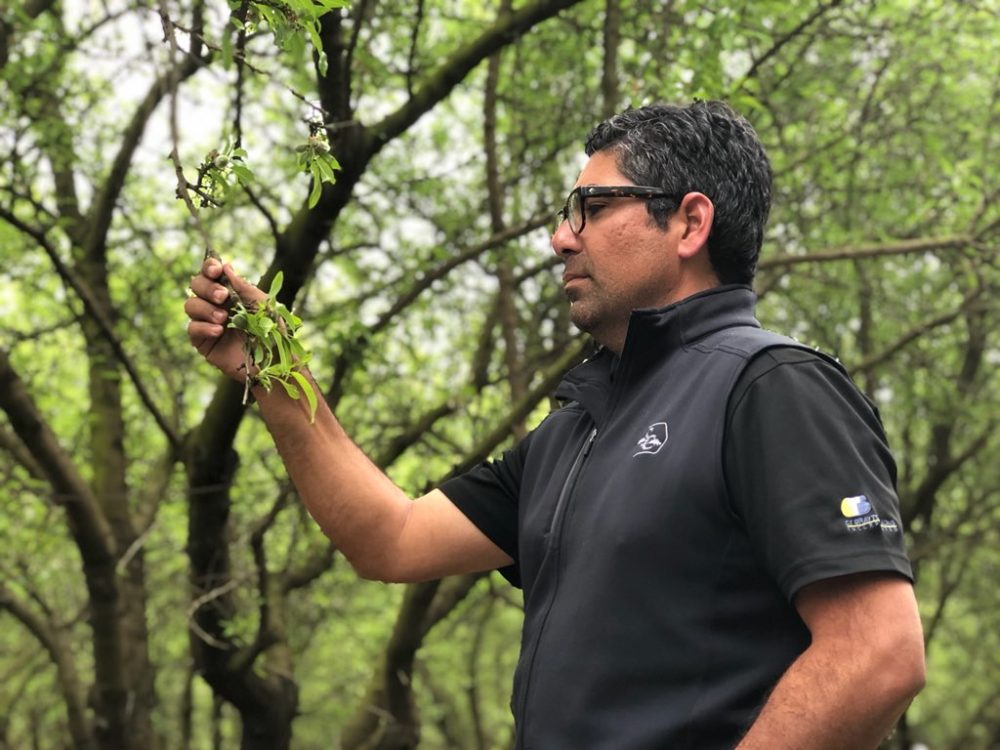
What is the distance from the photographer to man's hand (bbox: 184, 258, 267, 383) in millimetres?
2666

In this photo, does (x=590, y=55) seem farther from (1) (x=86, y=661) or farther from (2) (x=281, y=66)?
(1) (x=86, y=661)

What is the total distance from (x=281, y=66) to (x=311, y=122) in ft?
19.8

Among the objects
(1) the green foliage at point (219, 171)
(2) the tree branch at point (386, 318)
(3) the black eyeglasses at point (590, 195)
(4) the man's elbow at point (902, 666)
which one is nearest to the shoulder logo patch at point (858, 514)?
(4) the man's elbow at point (902, 666)

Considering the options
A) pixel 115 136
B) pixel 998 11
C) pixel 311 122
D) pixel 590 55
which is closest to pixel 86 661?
pixel 115 136

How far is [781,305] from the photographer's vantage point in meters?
11.5

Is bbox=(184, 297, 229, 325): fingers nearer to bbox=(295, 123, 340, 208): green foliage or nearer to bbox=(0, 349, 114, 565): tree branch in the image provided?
bbox=(295, 123, 340, 208): green foliage

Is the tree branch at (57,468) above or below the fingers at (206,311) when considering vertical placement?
above

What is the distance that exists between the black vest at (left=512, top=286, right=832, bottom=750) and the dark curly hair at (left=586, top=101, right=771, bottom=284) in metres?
0.28

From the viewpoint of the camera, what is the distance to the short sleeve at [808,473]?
2.11 metres

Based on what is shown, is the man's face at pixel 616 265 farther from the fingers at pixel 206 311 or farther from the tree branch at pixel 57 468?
the tree branch at pixel 57 468

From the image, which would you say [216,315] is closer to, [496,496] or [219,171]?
[219,171]

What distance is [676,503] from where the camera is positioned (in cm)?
230

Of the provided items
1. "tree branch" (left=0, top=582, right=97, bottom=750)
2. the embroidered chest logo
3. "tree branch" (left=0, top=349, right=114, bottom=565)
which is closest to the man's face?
the embroidered chest logo

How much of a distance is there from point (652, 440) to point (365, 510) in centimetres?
86
